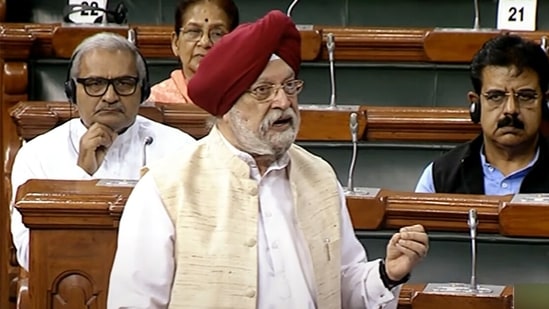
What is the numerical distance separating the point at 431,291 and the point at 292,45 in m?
0.51

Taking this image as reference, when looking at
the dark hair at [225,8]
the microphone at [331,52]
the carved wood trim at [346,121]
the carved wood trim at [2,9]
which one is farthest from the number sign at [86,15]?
the microphone at [331,52]

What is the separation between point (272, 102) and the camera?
7.18ft

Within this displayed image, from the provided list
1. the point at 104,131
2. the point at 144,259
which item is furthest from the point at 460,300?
the point at 104,131

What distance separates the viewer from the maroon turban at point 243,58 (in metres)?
2.17

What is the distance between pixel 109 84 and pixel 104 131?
0.32 ft

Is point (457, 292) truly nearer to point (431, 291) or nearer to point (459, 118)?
point (431, 291)

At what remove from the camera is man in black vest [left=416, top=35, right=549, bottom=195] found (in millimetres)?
3098

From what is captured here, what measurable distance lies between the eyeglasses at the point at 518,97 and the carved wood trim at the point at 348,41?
23.8 inches

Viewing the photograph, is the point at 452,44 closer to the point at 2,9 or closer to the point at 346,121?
the point at 346,121

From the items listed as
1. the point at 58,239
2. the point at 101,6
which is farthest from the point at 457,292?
the point at 101,6

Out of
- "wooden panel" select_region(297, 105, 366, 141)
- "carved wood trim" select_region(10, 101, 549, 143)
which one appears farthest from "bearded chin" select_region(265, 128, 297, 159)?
"wooden panel" select_region(297, 105, 366, 141)

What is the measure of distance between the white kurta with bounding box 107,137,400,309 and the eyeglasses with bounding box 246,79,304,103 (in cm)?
9

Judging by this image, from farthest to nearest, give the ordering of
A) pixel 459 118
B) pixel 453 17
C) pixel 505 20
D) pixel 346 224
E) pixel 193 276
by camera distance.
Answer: pixel 453 17, pixel 505 20, pixel 459 118, pixel 346 224, pixel 193 276

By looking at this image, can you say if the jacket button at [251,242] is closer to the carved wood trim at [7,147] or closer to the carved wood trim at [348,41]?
the carved wood trim at [7,147]
